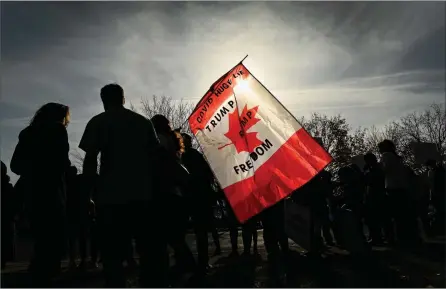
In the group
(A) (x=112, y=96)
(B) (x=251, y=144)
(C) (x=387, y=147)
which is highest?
(A) (x=112, y=96)

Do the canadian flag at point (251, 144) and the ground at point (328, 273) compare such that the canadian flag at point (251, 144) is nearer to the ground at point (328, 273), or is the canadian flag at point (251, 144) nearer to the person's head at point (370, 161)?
the ground at point (328, 273)

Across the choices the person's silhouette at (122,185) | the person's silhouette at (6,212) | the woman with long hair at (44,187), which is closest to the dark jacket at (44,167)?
the woman with long hair at (44,187)

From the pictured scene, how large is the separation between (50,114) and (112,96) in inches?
31.5

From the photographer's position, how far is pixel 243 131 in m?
6.52

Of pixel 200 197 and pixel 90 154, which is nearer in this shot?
pixel 90 154

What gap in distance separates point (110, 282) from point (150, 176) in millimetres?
896

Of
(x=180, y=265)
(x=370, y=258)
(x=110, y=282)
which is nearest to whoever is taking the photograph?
(x=110, y=282)

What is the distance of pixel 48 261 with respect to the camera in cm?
465

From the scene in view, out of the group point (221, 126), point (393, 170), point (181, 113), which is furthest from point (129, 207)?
point (181, 113)

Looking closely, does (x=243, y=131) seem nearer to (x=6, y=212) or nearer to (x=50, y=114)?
(x=50, y=114)

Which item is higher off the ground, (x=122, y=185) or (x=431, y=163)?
(x=431, y=163)

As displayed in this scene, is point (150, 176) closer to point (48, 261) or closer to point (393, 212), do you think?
point (48, 261)

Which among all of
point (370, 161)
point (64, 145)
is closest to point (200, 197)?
point (64, 145)

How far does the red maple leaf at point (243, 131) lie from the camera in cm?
645
